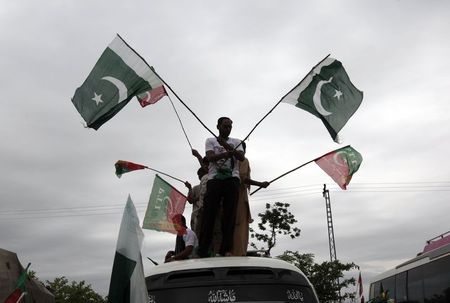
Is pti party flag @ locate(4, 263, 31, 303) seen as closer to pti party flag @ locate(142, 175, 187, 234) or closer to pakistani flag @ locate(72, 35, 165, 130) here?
pakistani flag @ locate(72, 35, 165, 130)

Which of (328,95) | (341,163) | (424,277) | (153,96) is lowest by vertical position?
(424,277)

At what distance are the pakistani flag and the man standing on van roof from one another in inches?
55.9

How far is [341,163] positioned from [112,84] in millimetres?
3211

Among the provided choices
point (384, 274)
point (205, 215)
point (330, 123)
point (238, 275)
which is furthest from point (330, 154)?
point (384, 274)

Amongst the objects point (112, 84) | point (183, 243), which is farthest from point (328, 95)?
point (112, 84)

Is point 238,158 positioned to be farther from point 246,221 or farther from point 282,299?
point 282,299

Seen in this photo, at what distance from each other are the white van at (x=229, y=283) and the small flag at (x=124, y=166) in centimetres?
387

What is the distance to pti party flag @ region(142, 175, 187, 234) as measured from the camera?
781cm

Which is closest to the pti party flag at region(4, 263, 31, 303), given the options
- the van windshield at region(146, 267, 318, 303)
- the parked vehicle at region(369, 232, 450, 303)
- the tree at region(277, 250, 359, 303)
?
the van windshield at region(146, 267, 318, 303)

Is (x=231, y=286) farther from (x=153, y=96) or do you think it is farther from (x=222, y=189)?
(x=153, y=96)

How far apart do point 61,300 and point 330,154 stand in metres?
26.4

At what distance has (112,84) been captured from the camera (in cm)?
648

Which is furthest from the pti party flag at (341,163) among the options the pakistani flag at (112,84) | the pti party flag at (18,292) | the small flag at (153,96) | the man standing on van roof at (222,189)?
the pti party flag at (18,292)

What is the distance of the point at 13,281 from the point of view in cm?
495
